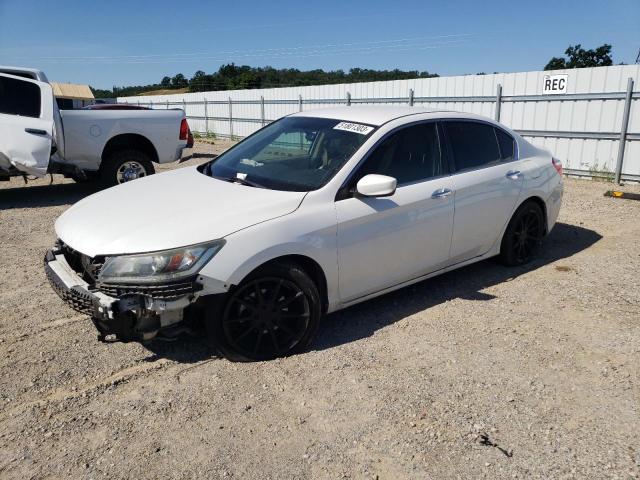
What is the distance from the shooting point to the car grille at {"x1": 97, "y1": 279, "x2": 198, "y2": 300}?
9.66ft

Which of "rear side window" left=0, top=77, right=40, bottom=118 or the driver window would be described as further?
"rear side window" left=0, top=77, right=40, bottom=118

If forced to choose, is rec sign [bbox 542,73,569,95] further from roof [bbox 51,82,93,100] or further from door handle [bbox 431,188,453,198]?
roof [bbox 51,82,93,100]

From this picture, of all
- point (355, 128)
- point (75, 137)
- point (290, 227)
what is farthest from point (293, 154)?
point (75, 137)

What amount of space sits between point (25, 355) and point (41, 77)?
6.64 metres

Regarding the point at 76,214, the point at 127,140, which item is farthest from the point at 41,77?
the point at 76,214

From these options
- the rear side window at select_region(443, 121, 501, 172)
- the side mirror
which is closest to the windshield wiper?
the side mirror

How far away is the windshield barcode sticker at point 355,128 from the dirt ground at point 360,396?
4.70 feet

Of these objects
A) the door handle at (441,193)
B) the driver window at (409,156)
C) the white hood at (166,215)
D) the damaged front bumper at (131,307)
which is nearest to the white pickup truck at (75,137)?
the white hood at (166,215)

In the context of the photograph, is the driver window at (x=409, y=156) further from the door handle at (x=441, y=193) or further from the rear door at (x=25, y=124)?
the rear door at (x=25, y=124)

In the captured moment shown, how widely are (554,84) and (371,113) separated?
28.7ft

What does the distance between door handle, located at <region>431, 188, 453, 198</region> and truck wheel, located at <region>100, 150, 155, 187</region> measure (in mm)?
6298

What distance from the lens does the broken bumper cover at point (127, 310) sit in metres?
2.94

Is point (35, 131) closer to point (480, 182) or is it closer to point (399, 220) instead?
point (399, 220)

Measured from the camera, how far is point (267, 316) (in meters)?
3.34
